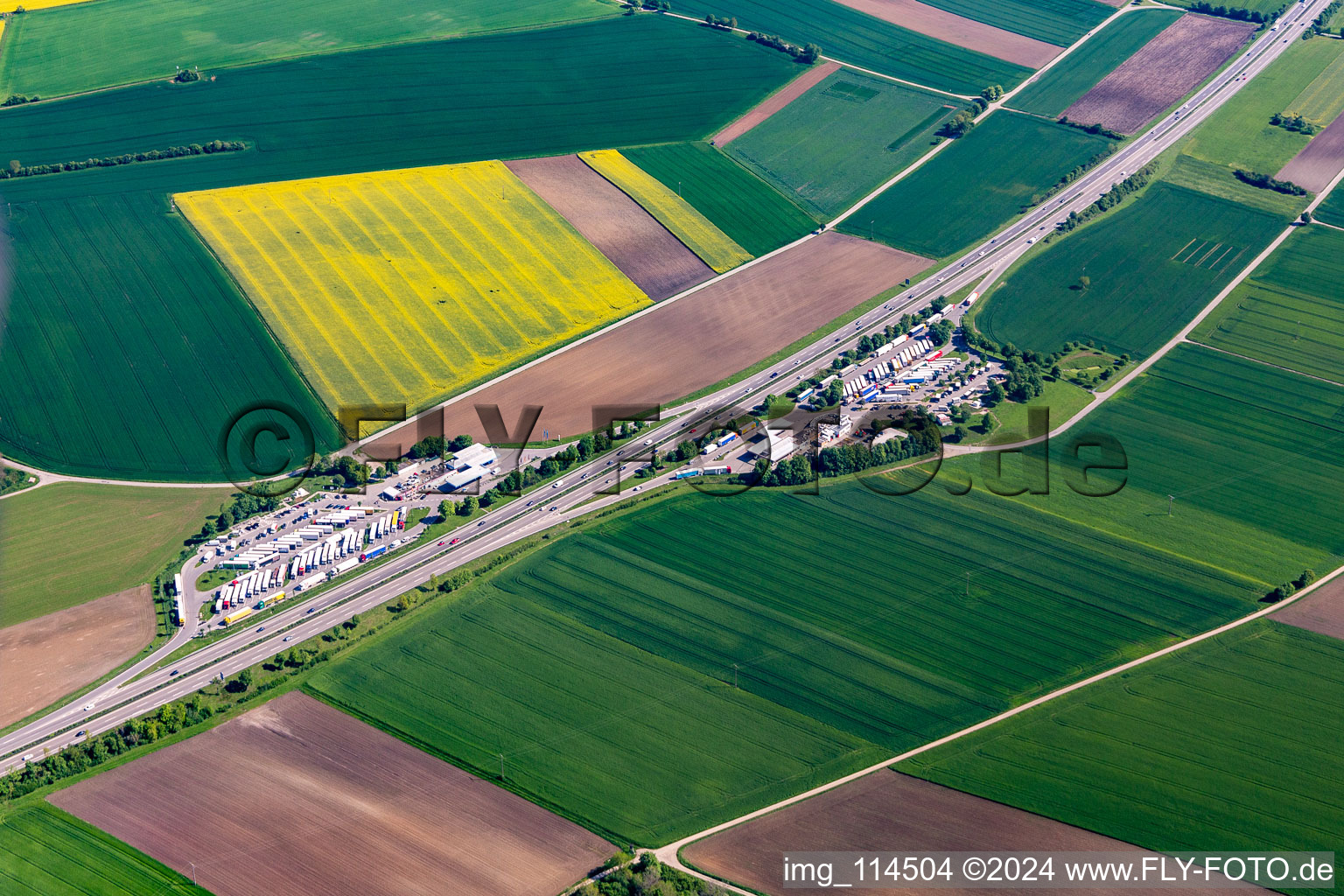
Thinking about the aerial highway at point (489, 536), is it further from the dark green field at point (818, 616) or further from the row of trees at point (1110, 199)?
the dark green field at point (818, 616)

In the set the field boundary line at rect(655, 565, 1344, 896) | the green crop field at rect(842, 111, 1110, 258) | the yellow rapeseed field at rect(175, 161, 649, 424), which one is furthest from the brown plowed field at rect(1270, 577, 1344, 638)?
the yellow rapeseed field at rect(175, 161, 649, 424)

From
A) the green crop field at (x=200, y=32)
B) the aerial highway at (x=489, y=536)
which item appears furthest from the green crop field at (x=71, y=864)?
the green crop field at (x=200, y=32)

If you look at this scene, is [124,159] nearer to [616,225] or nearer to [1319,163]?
[616,225]

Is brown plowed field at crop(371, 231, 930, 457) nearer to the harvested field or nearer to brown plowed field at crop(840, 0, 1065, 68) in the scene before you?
the harvested field

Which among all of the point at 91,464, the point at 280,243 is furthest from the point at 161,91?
the point at 91,464

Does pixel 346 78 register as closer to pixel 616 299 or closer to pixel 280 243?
pixel 280 243
